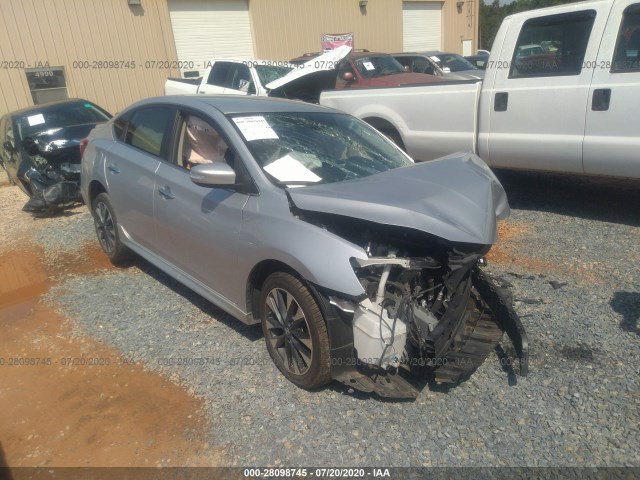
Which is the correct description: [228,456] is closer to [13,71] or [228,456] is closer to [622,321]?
[622,321]

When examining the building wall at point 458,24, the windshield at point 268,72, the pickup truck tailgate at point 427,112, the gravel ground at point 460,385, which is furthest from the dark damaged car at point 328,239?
the building wall at point 458,24

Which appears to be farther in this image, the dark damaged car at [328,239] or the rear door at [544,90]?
the rear door at [544,90]

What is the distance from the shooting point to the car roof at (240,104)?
363 cm

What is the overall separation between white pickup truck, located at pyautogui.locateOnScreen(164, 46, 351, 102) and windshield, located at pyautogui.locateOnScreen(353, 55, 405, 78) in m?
1.35

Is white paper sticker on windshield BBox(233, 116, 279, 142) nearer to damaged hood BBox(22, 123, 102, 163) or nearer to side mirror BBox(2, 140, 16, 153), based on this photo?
damaged hood BBox(22, 123, 102, 163)

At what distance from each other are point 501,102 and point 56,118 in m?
7.09

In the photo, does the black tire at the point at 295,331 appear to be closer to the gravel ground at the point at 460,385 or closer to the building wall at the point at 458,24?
the gravel ground at the point at 460,385

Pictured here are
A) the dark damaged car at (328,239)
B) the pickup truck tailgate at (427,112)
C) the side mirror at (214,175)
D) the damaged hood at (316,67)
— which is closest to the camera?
the dark damaged car at (328,239)

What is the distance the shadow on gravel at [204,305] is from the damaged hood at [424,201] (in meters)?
1.27

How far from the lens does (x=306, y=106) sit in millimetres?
4086

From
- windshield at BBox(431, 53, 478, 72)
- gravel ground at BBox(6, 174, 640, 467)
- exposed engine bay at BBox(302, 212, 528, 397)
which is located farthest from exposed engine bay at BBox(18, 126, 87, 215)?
windshield at BBox(431, 53, 478, 72)

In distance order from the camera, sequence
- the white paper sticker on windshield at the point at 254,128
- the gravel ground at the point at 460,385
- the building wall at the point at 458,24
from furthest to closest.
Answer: the building wall at the point at 458,24, the white paper sticker on windshield at the point at 254,128, the gravel ground at the point at 460,385

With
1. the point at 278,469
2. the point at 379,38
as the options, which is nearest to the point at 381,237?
the point at 278,469

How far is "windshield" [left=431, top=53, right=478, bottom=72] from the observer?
46.9 feet
